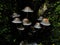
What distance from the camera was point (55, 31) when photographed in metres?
2.34

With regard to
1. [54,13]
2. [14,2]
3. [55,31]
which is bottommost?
[55,31]

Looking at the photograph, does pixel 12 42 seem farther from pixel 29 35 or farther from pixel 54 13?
pixel 54 13

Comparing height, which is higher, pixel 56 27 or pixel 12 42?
pixel 56 27

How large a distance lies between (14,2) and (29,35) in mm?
502

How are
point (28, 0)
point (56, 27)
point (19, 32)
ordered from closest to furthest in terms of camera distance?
point (28, 0), point (19, 32), point (56, 27)

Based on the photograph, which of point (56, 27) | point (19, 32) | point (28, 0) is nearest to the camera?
point (28, 0)

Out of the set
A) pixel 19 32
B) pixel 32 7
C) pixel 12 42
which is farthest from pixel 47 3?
pixel 12 42

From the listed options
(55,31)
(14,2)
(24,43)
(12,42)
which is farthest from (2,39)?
(55,31)

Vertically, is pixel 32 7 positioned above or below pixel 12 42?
above

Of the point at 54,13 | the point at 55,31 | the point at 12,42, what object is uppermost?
the point at 54,13

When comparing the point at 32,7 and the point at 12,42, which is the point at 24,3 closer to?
the point at 32,7

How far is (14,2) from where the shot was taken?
7.48ft

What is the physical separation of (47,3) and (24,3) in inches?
11.9

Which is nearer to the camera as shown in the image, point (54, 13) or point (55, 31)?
point (55, 31)
